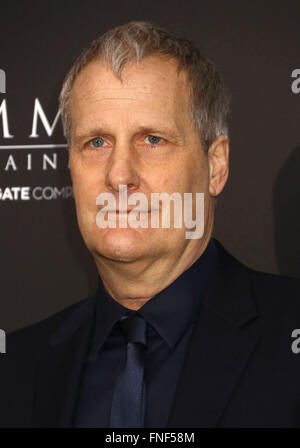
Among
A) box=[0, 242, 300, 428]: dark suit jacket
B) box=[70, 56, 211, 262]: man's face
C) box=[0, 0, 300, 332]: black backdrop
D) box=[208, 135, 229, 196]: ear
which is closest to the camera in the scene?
box=[0, 242, 300, 428]: dark suit jacket

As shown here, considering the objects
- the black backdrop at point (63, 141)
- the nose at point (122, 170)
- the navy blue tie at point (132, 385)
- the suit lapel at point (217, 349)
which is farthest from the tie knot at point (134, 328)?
the black backdrop at point (63, 141)

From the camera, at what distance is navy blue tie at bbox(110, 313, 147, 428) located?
4.59ft

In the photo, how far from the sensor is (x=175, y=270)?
1.57m

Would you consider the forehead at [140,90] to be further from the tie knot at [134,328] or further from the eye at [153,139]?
the tie knot at [134,328]

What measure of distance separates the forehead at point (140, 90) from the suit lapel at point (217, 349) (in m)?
0.40

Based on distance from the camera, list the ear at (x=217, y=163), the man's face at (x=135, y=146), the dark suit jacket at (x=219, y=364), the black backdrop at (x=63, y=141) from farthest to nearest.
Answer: the black backdrop at (x=63, y=141) → the ear at (x=217, y=163) → the man's face at (x=135, y=146) → the dark suit jacket at (x=219, y=364)

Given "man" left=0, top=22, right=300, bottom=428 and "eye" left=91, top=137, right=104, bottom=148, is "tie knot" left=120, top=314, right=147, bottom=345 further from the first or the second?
"eye" left=91, top=137, right=104, bottom=148

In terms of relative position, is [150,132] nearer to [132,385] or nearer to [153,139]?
[153,139]

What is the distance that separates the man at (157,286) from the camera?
1.38 m

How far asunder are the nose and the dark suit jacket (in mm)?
313

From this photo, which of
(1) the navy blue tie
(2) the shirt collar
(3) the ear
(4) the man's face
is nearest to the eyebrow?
(4) the man's face
